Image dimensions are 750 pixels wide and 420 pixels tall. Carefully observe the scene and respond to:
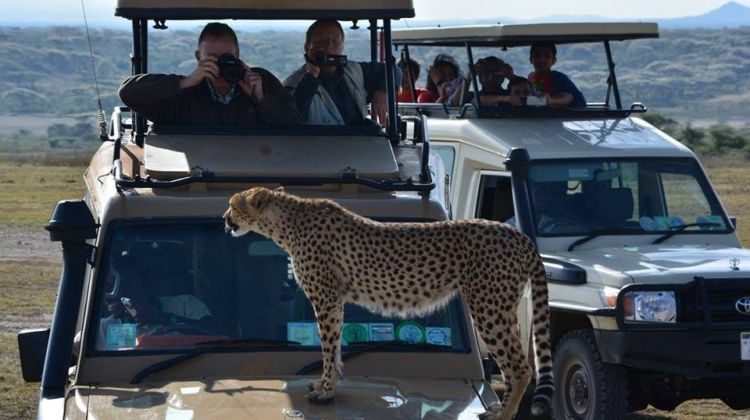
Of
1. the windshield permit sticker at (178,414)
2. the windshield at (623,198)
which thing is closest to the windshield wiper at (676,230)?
the windshield at (623,198)

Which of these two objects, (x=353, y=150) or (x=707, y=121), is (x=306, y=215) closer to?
(x=353, y=150)

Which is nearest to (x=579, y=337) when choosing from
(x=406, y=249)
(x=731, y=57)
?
(x=406, y=249)

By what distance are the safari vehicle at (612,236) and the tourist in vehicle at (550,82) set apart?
215mm

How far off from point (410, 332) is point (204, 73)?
68.8 inches

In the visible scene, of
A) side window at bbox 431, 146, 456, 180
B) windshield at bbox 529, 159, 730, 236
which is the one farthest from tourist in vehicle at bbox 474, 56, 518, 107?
windshield at bbox 529, 159, 730, 236

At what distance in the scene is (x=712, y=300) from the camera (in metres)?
8.26

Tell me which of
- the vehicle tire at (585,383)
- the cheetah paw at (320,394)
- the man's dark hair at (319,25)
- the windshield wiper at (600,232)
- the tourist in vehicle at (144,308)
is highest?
the man's dark hair at (319,25)

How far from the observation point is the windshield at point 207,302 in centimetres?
561

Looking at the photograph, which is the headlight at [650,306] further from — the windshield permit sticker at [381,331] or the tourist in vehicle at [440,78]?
the tourist in vehicle at [440,78]

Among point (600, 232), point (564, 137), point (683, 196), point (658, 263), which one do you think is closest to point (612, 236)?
point (600, 232)

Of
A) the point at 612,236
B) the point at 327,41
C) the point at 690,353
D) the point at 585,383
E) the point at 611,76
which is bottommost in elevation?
the point at 585,383

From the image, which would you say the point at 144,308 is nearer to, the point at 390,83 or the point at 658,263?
the point at 390,83

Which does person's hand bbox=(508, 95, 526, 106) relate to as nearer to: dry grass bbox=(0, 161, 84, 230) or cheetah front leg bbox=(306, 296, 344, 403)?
cheetah front leg bbox=(306, 296, 344, 403)

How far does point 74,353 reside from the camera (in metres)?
5.82
